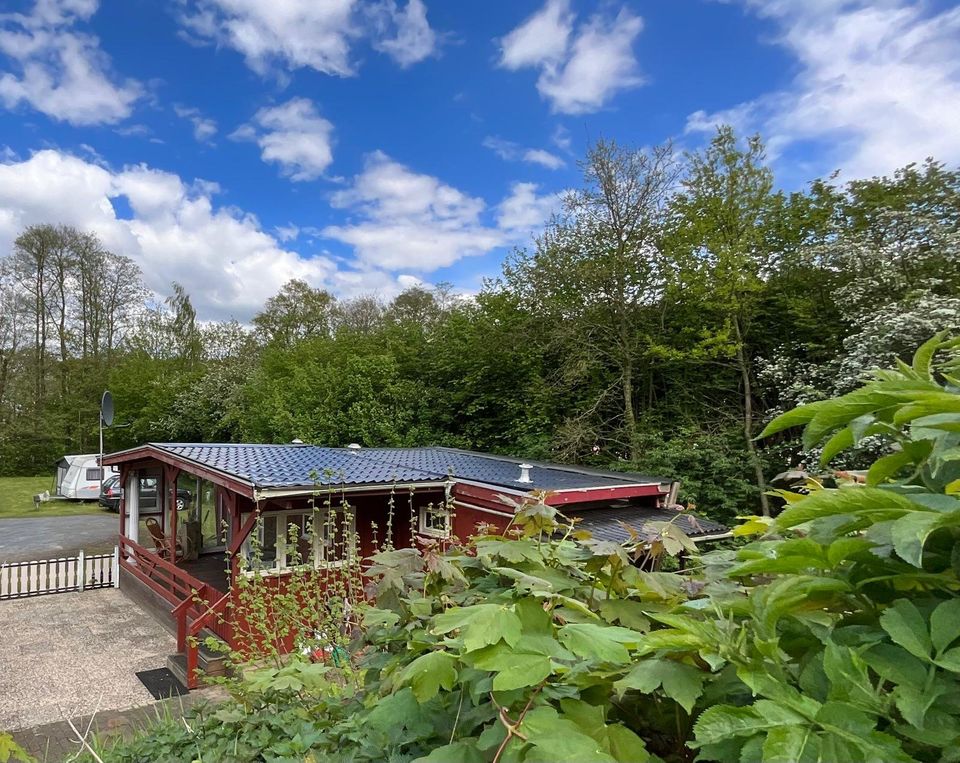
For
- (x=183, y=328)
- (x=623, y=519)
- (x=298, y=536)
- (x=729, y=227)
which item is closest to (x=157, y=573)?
(x=298, y=536)

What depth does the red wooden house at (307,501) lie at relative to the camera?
6.51 m

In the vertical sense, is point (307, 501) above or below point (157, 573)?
above

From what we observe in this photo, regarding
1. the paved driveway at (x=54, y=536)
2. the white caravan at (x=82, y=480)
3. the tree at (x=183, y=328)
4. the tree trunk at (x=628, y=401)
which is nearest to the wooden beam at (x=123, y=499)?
the paved driveway at (x=54, y=536)

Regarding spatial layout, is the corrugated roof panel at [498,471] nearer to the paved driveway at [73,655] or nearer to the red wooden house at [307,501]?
the red wooden house at [307,501]

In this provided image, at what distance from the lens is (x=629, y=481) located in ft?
25.4

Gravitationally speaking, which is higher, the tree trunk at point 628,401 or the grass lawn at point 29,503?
the tree trunk at point 628,401

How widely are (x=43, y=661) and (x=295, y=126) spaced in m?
10.3

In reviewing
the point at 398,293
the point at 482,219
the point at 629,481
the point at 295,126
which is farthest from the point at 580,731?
the point at 398,293

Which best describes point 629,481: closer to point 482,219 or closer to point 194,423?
point 482,219

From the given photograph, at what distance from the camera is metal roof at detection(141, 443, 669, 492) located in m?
6.90

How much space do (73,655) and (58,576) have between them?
3.67 m

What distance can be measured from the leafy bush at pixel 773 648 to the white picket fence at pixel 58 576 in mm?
11718

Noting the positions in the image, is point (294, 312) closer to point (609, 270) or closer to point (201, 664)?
point (609, 270)

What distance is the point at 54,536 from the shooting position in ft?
45.7
